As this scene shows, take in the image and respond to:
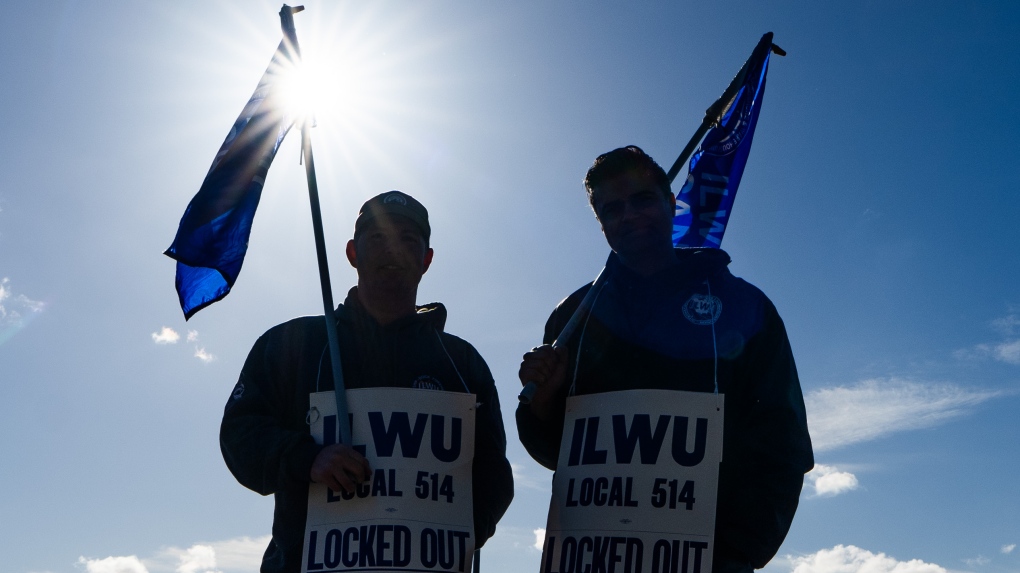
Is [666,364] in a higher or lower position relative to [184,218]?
lower

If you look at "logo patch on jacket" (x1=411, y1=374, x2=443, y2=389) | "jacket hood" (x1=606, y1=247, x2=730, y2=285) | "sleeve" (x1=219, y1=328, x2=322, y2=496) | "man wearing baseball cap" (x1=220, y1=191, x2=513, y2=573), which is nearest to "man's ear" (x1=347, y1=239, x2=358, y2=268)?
"man wearing baseball cap" (x1=220, y1=191, x2=513, y2=573)

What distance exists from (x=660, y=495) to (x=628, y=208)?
64.2 inches

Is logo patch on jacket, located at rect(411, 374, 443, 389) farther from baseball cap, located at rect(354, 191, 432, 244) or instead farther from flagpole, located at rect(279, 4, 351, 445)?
baseball cap, located at rect(354, 191, 432, 244)

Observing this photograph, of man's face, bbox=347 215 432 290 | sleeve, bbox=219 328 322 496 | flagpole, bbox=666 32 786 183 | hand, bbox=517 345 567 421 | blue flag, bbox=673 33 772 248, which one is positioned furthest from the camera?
blue flag, bbox=673 33 772 248

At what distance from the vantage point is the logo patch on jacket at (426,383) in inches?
203

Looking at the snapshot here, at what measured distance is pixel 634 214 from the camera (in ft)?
16.3

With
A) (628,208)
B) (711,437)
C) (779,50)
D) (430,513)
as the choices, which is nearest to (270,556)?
(430,513)

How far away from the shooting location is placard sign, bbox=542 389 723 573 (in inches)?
163

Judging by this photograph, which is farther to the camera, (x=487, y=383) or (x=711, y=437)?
(x=487, y=383)

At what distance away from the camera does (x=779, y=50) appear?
810 cm

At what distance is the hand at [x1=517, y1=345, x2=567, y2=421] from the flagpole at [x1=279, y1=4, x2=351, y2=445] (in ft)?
3.17

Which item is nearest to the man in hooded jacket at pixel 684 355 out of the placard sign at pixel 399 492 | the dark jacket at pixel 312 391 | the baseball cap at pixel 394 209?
the dark jacket at pixel 312 391

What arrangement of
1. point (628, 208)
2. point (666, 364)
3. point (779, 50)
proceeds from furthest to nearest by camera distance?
point (779, 50), point (628, 208), point (666, 364)

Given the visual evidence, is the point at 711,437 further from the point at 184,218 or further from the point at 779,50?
the point at 779,50
